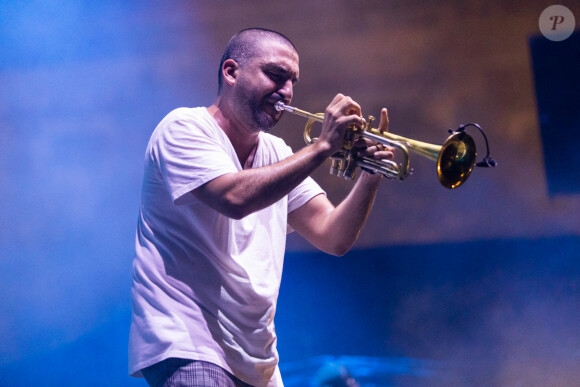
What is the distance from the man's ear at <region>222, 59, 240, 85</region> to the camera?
7.53 ft

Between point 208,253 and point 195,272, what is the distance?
0.07 meters

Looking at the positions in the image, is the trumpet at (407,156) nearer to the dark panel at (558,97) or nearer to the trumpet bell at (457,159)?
the trumpet bell at (457,159)

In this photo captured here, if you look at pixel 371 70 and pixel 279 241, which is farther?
pixel 371 70

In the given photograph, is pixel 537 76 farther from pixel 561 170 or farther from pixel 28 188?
pixel 28 188

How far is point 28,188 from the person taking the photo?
365cm

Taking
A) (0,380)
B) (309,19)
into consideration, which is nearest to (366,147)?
(309,19)

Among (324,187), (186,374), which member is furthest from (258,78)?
(324,187)

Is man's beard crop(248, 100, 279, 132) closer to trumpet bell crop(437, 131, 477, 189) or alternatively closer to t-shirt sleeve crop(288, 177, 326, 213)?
t-shirt sleeve crop(288, 177, 326, 213)

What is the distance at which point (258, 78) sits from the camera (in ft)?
7.32

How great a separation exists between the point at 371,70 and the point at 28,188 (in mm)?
2258

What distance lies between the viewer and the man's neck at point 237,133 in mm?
2229

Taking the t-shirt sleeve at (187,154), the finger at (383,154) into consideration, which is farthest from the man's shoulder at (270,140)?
the finger at (383,154)

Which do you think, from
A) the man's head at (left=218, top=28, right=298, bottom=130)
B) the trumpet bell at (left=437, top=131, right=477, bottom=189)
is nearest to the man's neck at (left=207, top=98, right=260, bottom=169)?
the man's head at (left=218, top=28, right=298, bottom=130)

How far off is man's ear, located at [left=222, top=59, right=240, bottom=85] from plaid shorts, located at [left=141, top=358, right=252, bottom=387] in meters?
1.10
